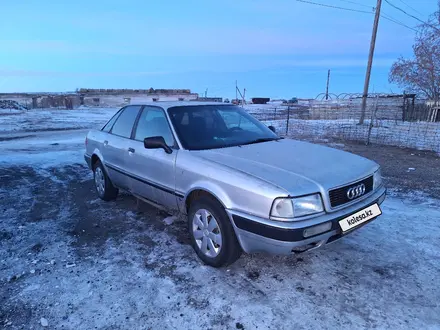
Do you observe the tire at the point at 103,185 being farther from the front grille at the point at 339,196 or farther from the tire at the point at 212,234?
the front grille at the point at 339,196

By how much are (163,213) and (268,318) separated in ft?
8.33

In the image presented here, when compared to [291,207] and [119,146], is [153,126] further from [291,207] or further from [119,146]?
[291,207]

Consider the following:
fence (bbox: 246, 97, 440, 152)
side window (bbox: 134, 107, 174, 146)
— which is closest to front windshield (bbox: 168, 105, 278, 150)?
side window (bbox: 134, 107, 174, 146)

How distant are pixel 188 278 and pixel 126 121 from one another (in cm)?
256

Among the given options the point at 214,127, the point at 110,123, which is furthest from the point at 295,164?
the point at 110,123

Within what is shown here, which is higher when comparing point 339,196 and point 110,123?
point 110,123

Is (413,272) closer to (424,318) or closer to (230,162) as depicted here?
(424,318)

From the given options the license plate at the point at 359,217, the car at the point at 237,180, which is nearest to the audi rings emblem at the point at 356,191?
the car at the point at 237,180

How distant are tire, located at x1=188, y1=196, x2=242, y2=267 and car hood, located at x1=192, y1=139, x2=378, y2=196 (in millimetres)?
437

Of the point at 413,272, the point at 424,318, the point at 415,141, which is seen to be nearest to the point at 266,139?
the point at 413,272

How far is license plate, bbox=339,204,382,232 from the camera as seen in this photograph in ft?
9.19

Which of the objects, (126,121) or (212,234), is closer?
(212,234)

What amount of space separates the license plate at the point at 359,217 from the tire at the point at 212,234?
3.12 feet

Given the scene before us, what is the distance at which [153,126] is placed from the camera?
13.4 ft
